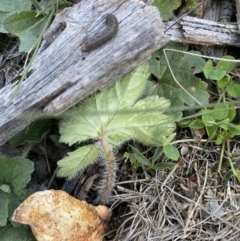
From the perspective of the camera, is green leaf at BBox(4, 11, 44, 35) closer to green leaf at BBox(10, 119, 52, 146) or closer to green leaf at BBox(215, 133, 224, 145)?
green leaf at BBox(10, 119, 52, 146)

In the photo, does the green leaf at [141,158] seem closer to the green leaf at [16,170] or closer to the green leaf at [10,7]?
the green leaf at [16,170]

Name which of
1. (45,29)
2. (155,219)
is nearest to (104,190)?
(155,219)

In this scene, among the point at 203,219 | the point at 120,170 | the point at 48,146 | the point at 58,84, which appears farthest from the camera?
the point at 48,146

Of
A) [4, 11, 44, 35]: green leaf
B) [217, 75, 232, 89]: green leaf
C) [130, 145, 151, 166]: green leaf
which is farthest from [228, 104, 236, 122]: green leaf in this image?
[4, 11, 44, 35]: green leaf

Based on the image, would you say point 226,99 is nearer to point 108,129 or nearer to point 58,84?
point 108,129

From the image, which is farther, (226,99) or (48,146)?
(48,146)

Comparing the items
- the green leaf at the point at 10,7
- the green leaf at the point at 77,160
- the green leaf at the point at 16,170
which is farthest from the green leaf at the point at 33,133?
the green leaf at the point at 10,7

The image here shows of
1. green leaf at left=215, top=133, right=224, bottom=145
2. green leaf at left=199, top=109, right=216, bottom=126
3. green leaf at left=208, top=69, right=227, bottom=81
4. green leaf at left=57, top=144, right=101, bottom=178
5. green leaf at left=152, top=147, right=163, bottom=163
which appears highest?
green leaf at left=208, top=69, right=227, bottom=81

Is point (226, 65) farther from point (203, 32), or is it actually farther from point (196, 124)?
point (196, 124)
